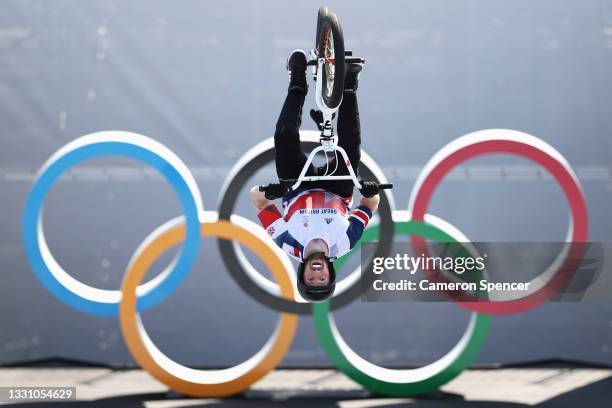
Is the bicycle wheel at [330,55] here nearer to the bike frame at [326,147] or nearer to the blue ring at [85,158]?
the bike frame at [326,147]

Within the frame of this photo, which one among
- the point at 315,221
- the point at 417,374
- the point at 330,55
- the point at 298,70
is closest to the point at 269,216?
the point at 315,221

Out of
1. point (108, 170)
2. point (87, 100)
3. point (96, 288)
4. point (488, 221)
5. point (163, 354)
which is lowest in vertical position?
point (163, 354)

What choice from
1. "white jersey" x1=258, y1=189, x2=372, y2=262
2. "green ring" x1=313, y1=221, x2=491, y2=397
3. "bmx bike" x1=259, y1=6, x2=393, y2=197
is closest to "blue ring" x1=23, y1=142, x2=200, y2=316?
"green ring" x1=313, y1=221, x2=491, y2=397

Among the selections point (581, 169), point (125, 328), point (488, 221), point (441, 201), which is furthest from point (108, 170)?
point (581, 169)

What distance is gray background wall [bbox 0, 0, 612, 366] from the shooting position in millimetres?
5797

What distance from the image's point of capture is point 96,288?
580 centimetres

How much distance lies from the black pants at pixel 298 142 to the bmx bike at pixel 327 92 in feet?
0.31

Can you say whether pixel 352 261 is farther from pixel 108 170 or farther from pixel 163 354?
pixel 108 170

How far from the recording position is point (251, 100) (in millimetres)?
5805

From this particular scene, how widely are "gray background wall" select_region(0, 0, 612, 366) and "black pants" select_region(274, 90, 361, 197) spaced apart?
6.87 feet

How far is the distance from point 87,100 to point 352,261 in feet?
7.54

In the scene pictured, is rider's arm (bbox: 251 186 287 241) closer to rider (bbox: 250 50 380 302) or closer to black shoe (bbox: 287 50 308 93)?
rider (bbox: 250 50 380 302)

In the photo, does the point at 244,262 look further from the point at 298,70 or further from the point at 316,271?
the point at 298,70

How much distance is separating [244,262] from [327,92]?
2.09m
